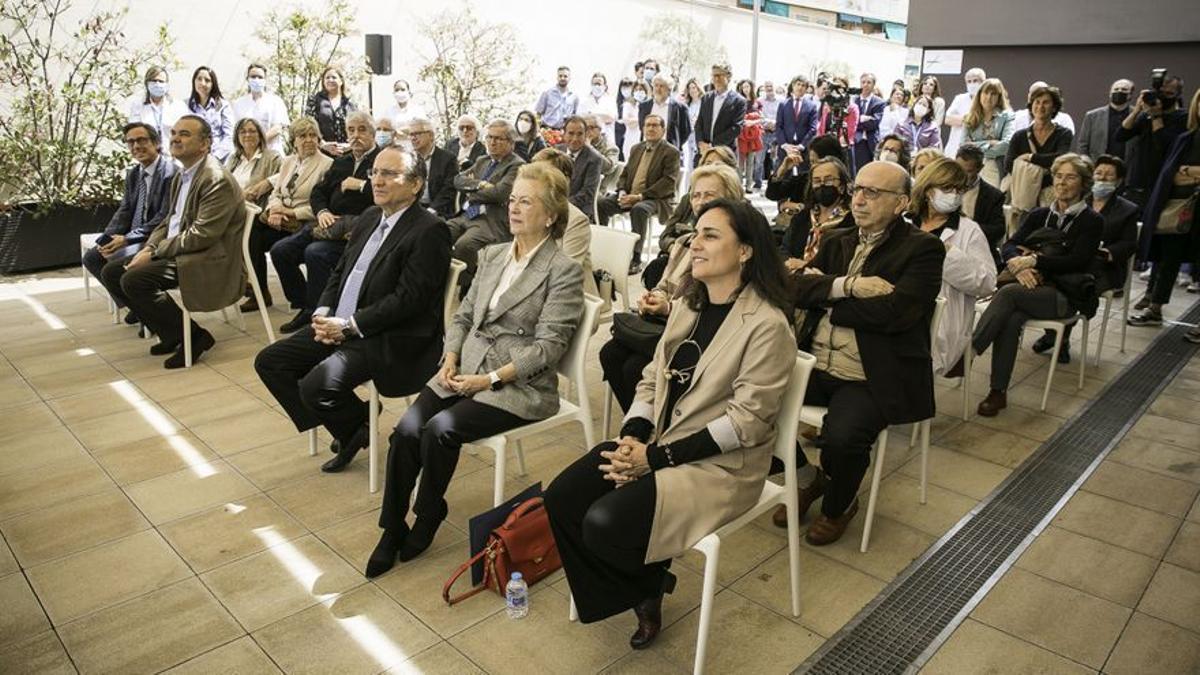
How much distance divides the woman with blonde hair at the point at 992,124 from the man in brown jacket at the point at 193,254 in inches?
211

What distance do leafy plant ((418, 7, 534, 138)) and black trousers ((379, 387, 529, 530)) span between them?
30.4 ft

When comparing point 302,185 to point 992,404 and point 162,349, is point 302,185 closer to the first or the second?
point 162,349

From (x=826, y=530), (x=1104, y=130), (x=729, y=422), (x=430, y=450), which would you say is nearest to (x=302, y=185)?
(x=430, y=450)

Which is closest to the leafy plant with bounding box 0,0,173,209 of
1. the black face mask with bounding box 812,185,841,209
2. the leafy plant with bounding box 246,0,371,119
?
the leafy plant with bounding box 246,0,371,119

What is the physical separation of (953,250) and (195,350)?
4.07 m

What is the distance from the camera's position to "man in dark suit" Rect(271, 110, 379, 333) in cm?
534

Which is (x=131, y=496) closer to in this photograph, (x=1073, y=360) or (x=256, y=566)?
(x=256, y=566)

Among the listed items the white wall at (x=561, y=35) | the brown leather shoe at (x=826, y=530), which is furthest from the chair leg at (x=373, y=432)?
the white wall at (x=561, y=35)

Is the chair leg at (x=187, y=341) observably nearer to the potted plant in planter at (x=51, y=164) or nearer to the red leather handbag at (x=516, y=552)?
the red leather handbag at (x=516, y=552)

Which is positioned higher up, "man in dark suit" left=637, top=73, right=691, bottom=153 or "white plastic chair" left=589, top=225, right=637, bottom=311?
"man in dark suit" left=637, top=73, right=691, bottom=153

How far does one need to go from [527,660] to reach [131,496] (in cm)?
190

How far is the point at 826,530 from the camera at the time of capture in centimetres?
305

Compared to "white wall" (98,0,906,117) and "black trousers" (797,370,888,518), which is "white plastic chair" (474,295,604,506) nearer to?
"black trousers" (797,370,888,518)

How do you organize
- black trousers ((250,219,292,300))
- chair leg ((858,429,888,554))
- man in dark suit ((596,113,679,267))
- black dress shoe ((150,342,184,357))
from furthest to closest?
man in dark suit ((596,113,679,267)), black trousers ((250,219,292,300)), black dress shoe ((150,342,184,357)), chair leg ((858,429,888,554))
